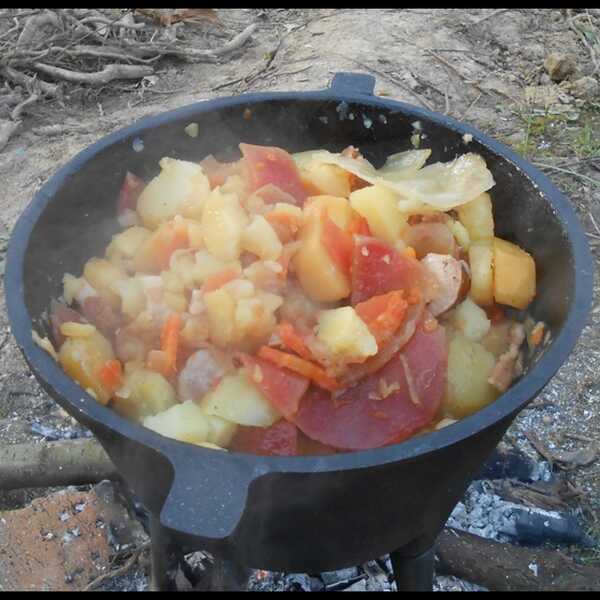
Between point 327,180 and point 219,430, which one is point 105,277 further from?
point 327,180

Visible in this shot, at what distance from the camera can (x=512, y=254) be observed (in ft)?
7.61

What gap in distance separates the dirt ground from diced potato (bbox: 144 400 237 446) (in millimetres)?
1857

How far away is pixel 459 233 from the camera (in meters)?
2.37

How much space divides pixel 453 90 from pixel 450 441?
4.18 m

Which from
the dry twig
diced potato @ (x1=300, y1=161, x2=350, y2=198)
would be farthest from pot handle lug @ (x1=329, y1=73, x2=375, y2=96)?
the dry twig

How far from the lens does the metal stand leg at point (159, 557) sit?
8.16ft

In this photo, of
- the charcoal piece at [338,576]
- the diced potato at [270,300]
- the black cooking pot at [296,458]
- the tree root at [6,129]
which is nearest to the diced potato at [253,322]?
A: the diced potato at [270,300]

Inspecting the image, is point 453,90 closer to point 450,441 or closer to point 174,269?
point 174,269

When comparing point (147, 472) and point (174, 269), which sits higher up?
point (174, 269)

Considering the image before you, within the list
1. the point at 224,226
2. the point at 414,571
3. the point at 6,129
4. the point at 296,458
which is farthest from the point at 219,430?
the point at 6,129

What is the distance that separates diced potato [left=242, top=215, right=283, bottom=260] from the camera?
216 cm

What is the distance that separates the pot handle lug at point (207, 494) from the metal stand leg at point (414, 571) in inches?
43.2

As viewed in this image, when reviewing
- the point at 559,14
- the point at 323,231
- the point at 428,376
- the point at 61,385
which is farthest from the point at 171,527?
the point at 559,14
